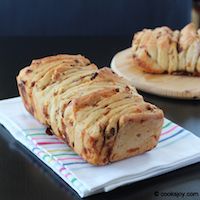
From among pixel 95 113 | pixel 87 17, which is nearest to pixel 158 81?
pixel 95 113

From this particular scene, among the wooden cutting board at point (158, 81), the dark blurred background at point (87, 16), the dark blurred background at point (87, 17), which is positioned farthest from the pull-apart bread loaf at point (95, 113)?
the dark blurred background at point (87, 16)

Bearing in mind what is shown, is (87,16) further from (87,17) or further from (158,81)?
(158,81)

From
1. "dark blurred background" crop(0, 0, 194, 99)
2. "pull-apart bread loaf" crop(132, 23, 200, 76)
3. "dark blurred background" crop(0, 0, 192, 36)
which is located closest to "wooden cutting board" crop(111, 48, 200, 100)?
"pull-apart bread loaf" crop(132, 23, 200, 76)

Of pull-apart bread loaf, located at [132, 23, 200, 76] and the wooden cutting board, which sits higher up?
pull-apart bread loaf, located at [132, 23, 200, 76]

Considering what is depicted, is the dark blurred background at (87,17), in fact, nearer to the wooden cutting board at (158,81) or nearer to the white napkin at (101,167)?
the wooden cutting board at (158,81)

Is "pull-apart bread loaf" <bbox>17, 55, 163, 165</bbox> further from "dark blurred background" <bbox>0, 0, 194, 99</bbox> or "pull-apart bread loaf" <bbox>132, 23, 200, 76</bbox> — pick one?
"dark blurred background" <bbox>0, 0, 194, 99</bbox>

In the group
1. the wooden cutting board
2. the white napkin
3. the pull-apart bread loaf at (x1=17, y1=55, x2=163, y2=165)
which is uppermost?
the pull-apart bread loaf at (x1=17, y1=55, x2=163, y2=165)
